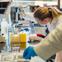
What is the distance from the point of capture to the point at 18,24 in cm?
237

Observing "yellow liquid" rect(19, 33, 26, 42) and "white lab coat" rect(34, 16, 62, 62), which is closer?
"white lab coat" rect(34, 16, 62, 62)

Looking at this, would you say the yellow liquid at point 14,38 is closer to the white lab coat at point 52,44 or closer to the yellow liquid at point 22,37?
the yellow liquid at point 22,37

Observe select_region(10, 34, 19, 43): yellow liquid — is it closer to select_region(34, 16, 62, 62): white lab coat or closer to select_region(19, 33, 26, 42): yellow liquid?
select_region(19, 33, 26, 42): yellow liquid

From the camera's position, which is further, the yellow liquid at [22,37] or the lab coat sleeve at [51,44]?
the yellow liquid at [22,37]

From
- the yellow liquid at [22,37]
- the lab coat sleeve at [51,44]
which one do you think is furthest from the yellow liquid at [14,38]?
the lab coat sleeve at [51,44]

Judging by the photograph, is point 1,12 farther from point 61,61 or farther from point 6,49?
point 61,61

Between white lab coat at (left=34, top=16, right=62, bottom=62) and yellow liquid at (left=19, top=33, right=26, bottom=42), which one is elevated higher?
white lab coat at (left=34, top=16, right=62, bottom=62)

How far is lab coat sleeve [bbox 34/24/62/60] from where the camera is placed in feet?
1.64

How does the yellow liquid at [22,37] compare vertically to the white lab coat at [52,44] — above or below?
below

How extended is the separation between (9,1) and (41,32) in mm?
601

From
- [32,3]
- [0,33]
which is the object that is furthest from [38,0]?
[0,33]

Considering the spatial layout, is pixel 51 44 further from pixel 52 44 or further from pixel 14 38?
pixel 14 38

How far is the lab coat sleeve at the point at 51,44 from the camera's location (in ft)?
1.64

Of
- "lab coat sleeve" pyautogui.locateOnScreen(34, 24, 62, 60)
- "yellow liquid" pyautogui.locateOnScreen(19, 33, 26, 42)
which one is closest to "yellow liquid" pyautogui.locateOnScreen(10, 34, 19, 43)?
"yellow liquid" pyautogui.locateOnScreen(19, 33, 26, 42)
